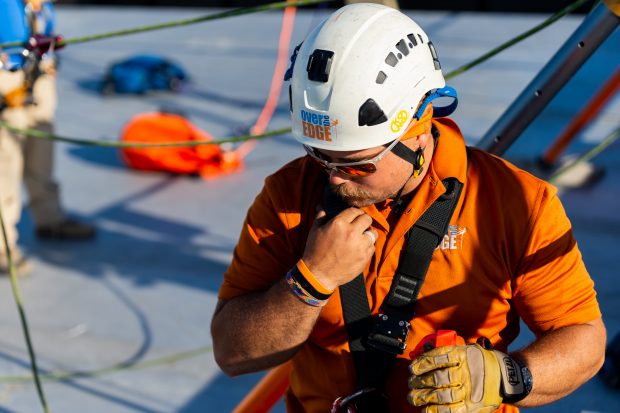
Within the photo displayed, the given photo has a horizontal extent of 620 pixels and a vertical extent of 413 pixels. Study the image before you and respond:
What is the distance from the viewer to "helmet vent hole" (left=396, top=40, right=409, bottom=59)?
196 centimetres

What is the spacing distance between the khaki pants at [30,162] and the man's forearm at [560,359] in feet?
12.5

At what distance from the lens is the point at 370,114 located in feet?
6.40

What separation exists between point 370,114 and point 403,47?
0.19 meters

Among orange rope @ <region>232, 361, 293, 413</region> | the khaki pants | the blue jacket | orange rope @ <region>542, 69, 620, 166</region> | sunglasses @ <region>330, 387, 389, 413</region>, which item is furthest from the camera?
orange rope @ <region>542, 69, 620, 166</region>

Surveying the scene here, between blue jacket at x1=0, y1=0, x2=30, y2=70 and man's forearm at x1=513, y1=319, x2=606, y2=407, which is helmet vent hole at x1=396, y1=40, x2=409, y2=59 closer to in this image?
man's forearm at x1=513, y1=319, x2=606, y2=407

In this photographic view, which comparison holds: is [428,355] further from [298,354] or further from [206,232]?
[206,232]

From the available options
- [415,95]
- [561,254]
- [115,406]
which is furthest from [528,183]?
[115,406]

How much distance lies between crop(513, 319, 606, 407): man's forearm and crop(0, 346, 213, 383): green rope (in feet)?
8.09

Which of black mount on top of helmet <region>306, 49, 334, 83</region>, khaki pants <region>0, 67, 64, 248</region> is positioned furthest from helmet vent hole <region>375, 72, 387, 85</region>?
khaki pants <region>0, 67, 64, 248</region>

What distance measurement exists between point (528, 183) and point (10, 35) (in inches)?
87.9

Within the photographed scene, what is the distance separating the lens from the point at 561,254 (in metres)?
1.96

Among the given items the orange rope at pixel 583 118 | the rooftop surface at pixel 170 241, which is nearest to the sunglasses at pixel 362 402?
the rooftop surface at pixel 170 241

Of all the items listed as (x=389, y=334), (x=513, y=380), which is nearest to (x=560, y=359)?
(x=513, y=380)

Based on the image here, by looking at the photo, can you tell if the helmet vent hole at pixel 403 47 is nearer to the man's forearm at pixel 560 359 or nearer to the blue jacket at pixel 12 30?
the man's forearm at pixel 560 359
